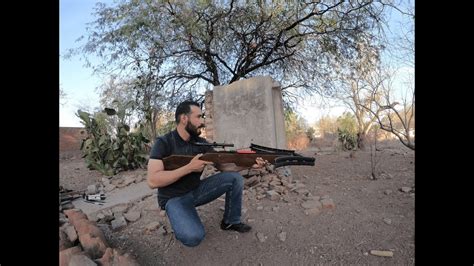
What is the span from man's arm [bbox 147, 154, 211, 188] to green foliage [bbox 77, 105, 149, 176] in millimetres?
2936

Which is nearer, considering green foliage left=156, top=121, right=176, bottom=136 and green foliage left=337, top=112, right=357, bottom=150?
green foliage left=156, top=121, right=176, bottom=136

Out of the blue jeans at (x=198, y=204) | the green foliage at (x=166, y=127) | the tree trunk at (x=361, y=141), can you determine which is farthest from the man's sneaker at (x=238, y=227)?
the tree trunk at (x=361, y=141)

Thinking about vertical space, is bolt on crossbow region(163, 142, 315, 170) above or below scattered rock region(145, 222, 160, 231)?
above

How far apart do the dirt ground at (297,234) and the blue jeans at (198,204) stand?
0.41ft

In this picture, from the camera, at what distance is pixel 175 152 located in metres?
1.41

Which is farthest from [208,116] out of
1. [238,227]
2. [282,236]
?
[282,236]

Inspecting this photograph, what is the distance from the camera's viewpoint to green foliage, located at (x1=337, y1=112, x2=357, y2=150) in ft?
19.4

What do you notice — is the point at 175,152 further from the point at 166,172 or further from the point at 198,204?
the point at 198,204

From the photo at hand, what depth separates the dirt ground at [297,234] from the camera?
4.50 ft

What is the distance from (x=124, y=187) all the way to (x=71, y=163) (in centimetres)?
310

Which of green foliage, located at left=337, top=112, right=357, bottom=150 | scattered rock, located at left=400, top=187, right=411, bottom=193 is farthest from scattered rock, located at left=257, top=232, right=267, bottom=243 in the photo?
green foliage, located at left=337, top=112, right=357, bottom=150

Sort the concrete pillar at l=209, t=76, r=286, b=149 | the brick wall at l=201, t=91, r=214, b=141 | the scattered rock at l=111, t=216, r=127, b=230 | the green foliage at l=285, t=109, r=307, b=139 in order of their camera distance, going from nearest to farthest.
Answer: the scattered rock at l=111, t=216, r=127, b=230, the concrete pillar at l=209, t=76, r=286, b=149, the brick wall at l=201, t=91, r=214, b=141, the green foliage at l=285, t=109, r=307, b=139

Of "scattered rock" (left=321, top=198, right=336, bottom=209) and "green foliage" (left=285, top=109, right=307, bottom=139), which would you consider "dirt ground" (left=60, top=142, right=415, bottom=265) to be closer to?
"scattered rock" (left=321, top=198, right=336, bottom=209)
